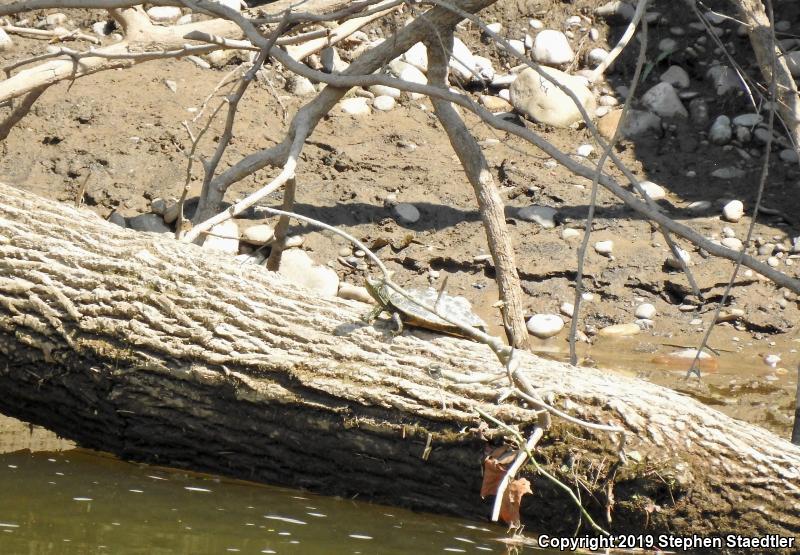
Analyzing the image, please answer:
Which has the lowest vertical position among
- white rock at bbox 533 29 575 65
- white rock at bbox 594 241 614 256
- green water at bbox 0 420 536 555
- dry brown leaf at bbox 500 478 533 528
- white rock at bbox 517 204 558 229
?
green water at bbox 0 420 536 555

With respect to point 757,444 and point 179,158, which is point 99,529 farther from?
point 179,158

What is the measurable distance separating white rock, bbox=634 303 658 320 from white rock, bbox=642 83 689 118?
5.59 feet

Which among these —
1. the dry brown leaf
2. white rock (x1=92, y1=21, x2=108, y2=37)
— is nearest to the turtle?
the dry brown leaf

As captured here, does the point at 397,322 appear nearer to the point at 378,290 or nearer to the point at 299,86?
the point at 378,290

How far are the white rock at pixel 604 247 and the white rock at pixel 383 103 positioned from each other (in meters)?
1.69

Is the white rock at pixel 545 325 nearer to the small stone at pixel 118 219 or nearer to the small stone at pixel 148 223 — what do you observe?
the small stone at pixel 148 223

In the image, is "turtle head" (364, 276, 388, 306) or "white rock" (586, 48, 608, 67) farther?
"white rock" (586, 48, 608, 67)

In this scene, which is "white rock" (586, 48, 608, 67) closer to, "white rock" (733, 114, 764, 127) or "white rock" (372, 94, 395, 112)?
"white rock" (733, 114, 764, 127)

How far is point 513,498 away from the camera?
3.06 m

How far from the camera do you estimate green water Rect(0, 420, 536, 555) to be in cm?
299

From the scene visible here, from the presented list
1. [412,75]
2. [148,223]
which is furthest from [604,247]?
[148,223]

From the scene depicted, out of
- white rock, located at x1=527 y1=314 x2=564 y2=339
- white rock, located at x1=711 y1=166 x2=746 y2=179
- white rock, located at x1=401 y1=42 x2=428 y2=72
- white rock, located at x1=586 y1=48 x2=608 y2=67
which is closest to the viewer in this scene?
white rock, located at x1=527 y1=314 x2=564 y2=339

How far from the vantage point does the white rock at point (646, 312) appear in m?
5.86

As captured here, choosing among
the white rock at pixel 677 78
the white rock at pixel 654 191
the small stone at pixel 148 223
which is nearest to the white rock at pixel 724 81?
the white rock at pixel 677 78
